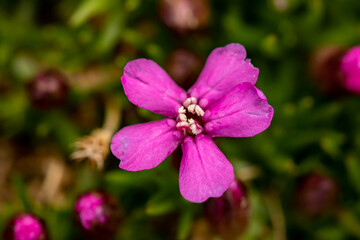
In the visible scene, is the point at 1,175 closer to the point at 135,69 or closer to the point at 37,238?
the point at 37,238

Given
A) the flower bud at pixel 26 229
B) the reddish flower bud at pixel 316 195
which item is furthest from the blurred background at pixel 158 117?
the flower bud at pixel 26 229

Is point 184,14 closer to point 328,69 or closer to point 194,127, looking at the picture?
point 328,69

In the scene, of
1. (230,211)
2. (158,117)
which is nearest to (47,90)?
(158,117)

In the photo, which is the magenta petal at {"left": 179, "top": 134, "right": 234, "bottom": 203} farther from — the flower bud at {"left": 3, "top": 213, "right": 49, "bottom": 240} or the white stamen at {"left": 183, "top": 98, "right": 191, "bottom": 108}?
the flower bud at {"left": 3, "top": 213, "right": 49, "bottom": 240}

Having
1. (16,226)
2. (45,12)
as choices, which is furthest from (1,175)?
(45,12)

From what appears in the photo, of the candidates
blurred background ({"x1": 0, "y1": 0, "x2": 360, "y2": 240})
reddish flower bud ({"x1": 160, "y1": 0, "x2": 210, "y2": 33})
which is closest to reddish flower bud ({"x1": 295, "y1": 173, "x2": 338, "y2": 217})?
blurred background ({"x1": 0, "y1": 0, "x2": 360, "y2": 240})

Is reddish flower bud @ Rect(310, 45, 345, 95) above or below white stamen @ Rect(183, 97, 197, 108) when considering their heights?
below

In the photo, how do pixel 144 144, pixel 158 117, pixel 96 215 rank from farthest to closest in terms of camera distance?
pixel 158 117
pixel 96 215
pixel 144 144
